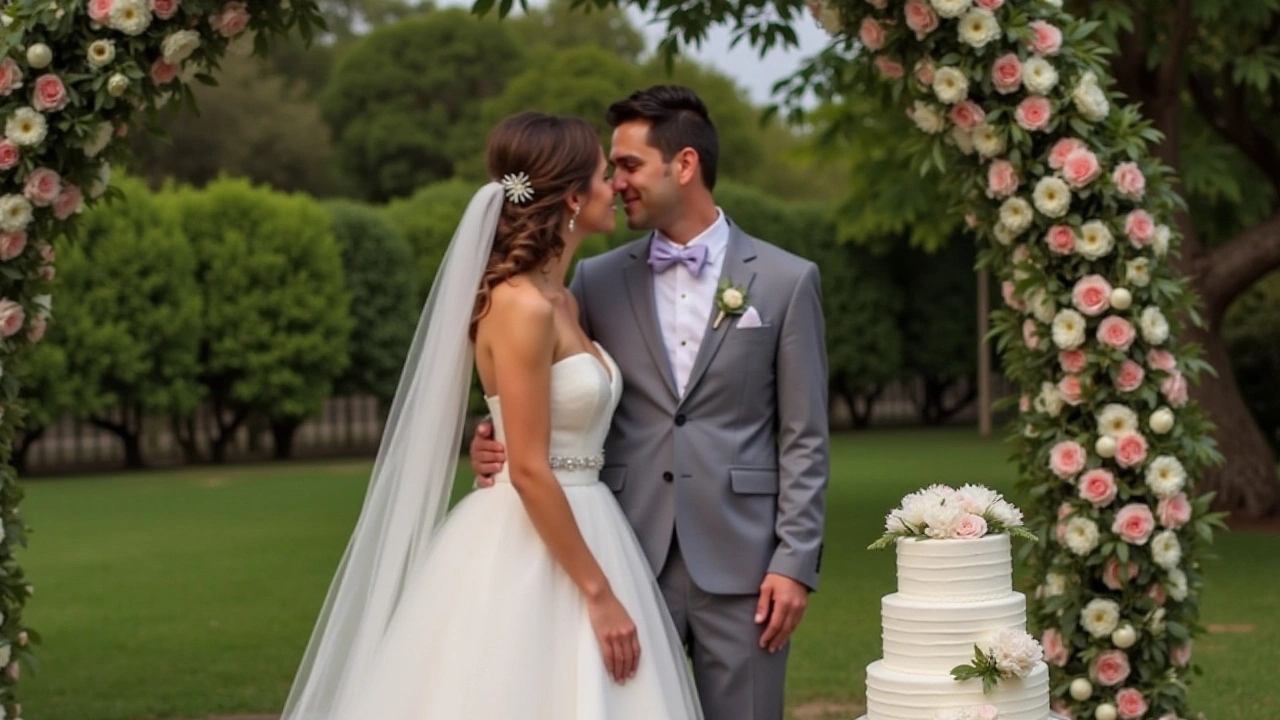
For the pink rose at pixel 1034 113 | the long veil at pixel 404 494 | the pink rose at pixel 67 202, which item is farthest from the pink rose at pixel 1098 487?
the pink rose at pixel 67 202

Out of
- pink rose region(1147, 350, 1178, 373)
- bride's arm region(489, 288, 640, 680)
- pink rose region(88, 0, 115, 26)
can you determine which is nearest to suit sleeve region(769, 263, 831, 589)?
bride's arm region(489, 288, 640, 680)

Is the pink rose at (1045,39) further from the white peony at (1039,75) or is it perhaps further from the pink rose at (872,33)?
the pink rose at (872,33)

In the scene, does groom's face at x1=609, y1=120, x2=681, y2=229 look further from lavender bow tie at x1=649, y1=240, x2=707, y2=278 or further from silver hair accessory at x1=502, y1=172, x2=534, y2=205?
silver hair accessory at x1=502, y1=172, x2=534, y2=205

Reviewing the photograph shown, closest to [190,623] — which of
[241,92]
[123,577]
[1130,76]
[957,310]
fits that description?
[123,577]

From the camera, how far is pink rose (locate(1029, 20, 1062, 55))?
623 centimetres

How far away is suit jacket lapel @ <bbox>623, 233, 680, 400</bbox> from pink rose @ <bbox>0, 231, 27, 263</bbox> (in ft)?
7.57

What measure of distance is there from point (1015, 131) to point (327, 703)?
325cm

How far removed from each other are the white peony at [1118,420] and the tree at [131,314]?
19.0m

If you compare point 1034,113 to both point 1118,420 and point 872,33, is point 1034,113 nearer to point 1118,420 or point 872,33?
point 872,33

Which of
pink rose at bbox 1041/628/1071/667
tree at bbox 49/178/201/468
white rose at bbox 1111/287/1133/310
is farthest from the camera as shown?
tree at bbox 49/178/201/468

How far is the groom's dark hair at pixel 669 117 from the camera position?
4.84 m

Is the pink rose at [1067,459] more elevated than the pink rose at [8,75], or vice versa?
the pink rose at [8,75]

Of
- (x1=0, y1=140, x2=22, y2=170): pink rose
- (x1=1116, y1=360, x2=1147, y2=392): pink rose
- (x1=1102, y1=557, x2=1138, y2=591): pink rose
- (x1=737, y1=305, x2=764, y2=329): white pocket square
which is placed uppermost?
(x1=0, y1=140, x2=22, y2=170): pink rose

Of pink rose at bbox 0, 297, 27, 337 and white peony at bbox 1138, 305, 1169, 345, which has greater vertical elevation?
pink rose at bbox 0, 297, 27, 337
